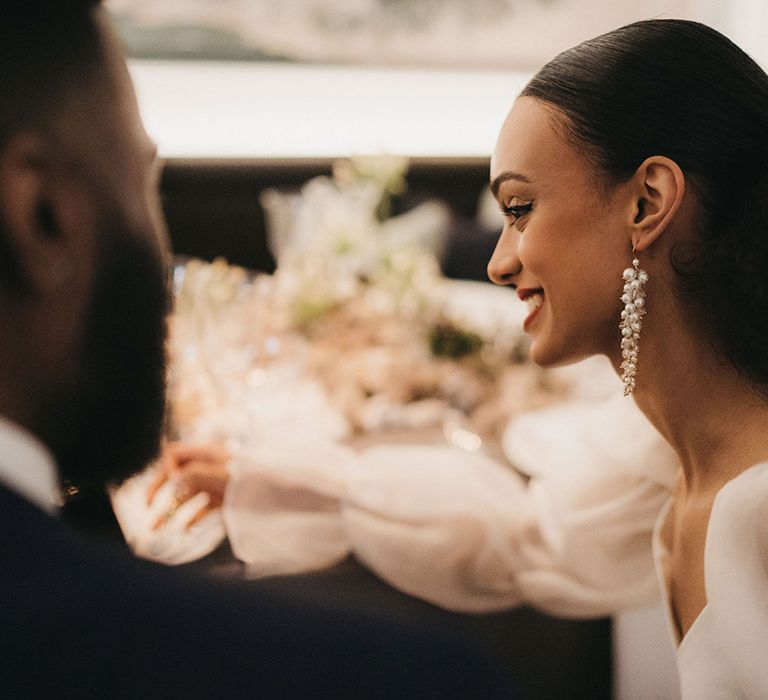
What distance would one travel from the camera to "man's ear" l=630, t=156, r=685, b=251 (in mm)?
763

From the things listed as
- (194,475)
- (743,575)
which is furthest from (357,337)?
(743,575)

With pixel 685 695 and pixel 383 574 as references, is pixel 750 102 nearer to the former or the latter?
pixel 685 695

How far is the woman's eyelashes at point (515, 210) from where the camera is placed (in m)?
0.84

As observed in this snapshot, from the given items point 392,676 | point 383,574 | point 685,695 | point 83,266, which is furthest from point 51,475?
point 383,574

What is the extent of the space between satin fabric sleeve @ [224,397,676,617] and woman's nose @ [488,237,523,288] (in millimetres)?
338

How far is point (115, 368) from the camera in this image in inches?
20.1

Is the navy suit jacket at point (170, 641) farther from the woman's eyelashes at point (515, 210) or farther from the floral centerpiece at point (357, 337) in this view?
the floral centerpiece at point (357, 337)

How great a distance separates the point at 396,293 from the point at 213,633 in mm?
1714

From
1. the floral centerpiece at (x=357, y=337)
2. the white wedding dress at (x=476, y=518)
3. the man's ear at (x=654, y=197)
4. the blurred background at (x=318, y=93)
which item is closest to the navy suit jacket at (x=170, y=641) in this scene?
the man's ear at (x=654, y=197)

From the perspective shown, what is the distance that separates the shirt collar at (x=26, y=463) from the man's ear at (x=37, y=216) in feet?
0.28

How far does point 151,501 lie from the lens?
1133 millimetres

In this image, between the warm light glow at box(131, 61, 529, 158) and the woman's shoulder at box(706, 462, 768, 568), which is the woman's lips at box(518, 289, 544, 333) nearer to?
the woman's shoulder at box(706, 462, 768, 568)

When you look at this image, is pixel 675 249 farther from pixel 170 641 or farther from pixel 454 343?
pixel 454 343

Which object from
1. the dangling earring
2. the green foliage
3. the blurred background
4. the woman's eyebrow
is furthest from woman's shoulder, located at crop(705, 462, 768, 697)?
the blurred background
